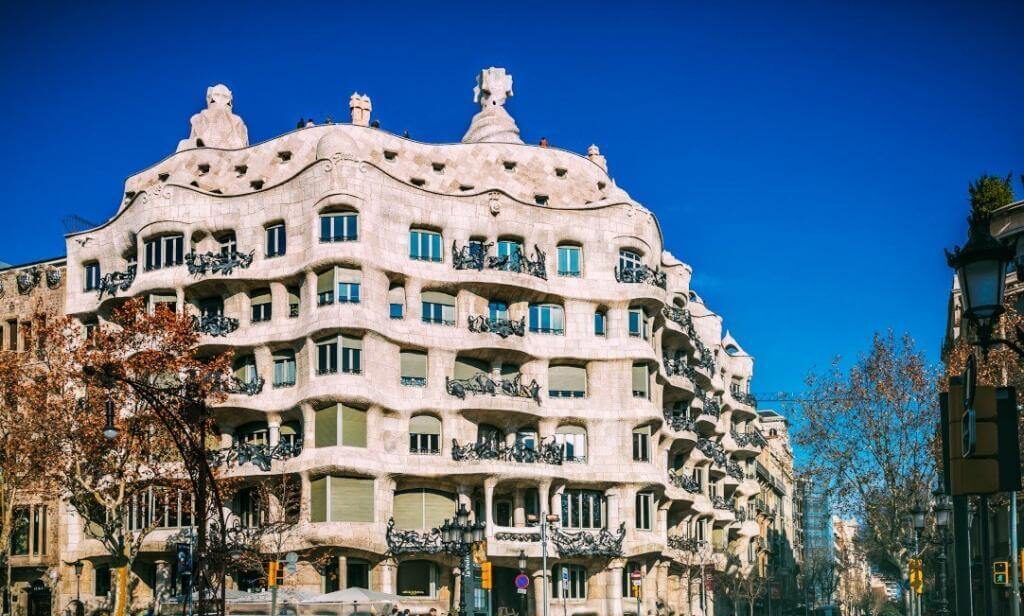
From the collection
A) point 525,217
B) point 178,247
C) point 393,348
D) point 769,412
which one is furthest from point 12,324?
point 769,412

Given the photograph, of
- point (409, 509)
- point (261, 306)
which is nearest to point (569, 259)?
point (409, 509)

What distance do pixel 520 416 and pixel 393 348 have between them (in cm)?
692

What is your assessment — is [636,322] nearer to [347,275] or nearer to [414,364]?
[414,364]

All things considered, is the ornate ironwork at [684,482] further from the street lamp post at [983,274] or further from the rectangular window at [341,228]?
the street lamp post at [983,274]

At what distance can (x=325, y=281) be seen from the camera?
58.3 m

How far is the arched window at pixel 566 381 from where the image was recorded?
208ft

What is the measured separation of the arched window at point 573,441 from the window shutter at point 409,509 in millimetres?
7330

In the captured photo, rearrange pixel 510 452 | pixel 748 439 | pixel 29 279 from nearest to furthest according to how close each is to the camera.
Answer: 1. pixel 510 452
2. pixel 29 279
3. pixel 748 439

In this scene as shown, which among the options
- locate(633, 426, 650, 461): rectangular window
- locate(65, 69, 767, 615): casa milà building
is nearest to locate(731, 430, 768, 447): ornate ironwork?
locate(65, 69, 767, 615): casa milà building

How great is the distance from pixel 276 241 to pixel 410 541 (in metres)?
14.7

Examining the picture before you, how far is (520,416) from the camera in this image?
61.8m

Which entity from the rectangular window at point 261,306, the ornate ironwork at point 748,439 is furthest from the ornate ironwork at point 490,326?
the ornate ironwork at point 748,439

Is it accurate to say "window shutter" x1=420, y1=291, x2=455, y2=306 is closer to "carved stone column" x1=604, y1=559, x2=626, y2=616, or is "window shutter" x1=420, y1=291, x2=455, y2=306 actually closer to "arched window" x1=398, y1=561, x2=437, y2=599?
"arched window" x1=398, y1=561, x2=437, y2=599

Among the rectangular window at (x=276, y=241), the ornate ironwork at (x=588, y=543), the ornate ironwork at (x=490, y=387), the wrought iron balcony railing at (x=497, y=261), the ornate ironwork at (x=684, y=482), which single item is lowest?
the ornate ironwork at (x=588, y=543)
